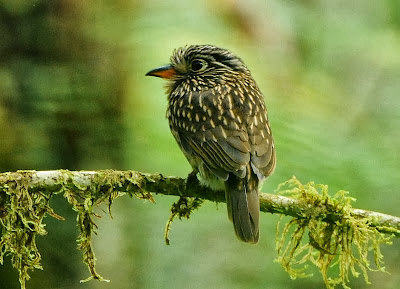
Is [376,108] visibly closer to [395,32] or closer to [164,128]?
[395,32]

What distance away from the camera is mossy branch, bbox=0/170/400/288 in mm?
3045

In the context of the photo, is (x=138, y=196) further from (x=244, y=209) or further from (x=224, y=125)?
(x=224, y=125)

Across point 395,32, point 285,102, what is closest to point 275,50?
point 285,102

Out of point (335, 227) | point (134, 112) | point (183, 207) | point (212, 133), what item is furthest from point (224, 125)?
point (134, 112)

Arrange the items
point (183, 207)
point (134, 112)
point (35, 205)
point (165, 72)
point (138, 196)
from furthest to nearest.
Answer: point (134, 112) → point (165, 72) → point (183, 207) → point (138, 196) → point (35, 205)

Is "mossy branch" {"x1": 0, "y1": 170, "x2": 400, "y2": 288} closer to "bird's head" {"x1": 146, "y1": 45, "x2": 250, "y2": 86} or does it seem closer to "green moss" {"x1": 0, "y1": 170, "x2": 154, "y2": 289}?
"green moss" {"x1": 0, "y1": 170, "x2": 154, "y2": 289}

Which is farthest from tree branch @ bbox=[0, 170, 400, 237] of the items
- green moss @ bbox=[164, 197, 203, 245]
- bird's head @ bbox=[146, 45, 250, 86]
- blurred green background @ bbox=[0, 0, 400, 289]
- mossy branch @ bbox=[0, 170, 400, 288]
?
bird's head @ bbox=[146, 45, 250, 86]

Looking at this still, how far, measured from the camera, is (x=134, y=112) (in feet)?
14.3

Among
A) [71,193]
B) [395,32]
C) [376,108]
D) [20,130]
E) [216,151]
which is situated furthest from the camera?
[395,32]

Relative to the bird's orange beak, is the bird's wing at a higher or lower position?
lower

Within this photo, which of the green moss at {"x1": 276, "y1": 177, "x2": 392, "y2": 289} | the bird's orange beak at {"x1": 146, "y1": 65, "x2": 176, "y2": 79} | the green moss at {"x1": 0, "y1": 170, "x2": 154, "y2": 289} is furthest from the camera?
the bird's orange beak at {"x1": 146, "y1": 65, "x2": 176, "y2": 79}

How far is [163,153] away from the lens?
14.4ft

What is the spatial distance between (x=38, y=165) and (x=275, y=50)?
1499 mm

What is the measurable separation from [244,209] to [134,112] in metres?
1.33
